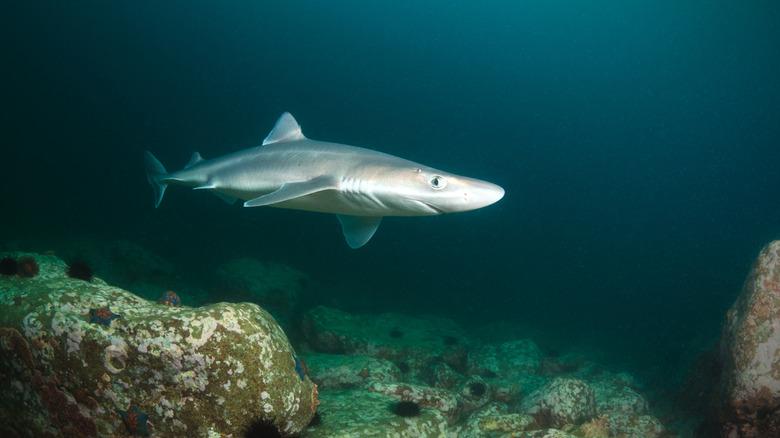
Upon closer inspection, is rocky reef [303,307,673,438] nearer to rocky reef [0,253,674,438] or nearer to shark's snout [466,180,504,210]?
rocky reef [0,253,674,438]

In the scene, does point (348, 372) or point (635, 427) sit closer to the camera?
point (635, 427)

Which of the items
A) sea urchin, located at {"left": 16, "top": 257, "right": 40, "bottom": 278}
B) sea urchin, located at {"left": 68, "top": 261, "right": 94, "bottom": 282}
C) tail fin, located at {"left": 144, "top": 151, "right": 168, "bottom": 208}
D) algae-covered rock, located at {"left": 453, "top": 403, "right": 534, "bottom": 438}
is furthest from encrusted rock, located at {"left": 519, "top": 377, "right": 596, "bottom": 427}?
tail fin, located at {"left": 144, "top": 151, "right": 168, "bottom": 208}

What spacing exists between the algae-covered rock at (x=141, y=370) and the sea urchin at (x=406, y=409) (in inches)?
68.7

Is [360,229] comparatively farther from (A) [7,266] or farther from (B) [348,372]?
(A) [7,266]

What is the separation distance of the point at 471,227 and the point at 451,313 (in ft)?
76.6

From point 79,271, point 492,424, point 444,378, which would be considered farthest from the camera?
point 444,378

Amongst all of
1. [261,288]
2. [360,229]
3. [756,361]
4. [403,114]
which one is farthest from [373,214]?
[403,114]

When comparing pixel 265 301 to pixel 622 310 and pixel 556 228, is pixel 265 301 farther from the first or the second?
pixel 556 228

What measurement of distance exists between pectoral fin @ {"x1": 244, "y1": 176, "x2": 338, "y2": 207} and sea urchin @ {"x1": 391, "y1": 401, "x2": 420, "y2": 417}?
A: 3.01 meters

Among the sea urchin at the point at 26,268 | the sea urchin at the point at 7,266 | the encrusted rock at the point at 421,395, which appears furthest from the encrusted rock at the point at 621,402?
the sea urchin at the point at 7,266

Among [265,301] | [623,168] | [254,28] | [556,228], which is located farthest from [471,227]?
[623,168]

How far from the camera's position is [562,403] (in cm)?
615

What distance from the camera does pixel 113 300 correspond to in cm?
331

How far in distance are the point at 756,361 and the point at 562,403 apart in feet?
9.32
